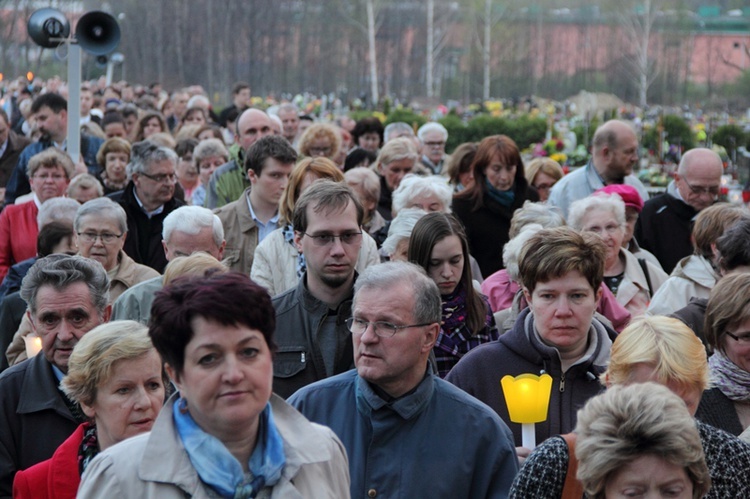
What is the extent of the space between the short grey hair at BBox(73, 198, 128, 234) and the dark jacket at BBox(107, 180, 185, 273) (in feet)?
4.20

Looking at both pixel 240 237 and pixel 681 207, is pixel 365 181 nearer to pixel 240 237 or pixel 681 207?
pixel 240 237

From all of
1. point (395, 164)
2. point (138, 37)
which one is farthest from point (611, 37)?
point (395, 164)

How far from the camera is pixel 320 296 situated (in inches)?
205

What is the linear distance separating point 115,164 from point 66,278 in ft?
18.1

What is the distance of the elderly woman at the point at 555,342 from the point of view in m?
4.62

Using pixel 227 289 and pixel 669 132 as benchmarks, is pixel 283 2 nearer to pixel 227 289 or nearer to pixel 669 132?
pixel 669 132

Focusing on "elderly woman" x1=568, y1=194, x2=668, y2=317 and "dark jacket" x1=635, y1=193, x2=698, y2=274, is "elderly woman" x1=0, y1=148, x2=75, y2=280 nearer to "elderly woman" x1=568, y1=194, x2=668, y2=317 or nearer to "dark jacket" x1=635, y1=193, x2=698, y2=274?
"elderly woman" x1=568, y1=194, x2=668, y2=317

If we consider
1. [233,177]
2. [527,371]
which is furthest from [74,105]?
[527,371]

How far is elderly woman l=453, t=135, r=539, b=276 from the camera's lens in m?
8.38

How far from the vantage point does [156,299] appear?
2.99 meters

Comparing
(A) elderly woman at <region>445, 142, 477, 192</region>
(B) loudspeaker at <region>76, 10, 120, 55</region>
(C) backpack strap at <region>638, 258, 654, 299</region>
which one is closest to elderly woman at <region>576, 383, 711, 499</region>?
(C) backpack strap at <region>638, 258, 654, 299</region>

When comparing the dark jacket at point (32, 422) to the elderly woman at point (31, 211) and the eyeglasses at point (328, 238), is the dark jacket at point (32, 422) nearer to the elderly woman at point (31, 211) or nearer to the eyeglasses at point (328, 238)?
the eyeglasses at point (328, 238)

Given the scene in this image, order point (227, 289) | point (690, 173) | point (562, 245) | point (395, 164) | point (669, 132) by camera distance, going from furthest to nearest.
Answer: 1. point (669, 132)
2. point (395, 164)
3. point (690, 173)
4. point (562, 245)
5. point (227, 289)

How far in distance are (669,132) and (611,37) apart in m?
29.7
